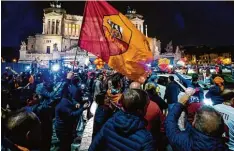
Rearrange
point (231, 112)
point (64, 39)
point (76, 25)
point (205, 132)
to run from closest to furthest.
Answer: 1. point (205, 132)
2. point (231, 112)
3. point (64, 39)
4. point (76, 25)

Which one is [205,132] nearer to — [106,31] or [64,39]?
[106,31]

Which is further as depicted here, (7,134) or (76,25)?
(76,25)

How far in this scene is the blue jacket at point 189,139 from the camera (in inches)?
80.4

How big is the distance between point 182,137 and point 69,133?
3056 mm

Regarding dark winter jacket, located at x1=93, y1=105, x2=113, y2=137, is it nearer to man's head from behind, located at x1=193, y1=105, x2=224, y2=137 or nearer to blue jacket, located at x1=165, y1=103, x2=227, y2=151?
blue jacket, located at x1=165, y1=103, x2=227, y2=151

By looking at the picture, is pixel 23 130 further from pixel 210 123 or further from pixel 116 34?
pixel 116 34

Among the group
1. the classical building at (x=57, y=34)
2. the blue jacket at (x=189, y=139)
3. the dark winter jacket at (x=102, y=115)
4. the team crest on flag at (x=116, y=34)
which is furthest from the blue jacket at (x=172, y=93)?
the classical building at (x=57, y=34)

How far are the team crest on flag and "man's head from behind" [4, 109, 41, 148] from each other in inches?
140

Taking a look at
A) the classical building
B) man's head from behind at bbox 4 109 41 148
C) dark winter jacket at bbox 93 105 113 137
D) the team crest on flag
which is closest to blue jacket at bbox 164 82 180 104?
the team crest on flag

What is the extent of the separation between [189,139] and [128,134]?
0.58 m

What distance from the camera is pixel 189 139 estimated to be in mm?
2232

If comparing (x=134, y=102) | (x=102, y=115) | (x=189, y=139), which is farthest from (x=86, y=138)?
(x=189, y=139)

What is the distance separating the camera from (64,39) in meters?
76.4

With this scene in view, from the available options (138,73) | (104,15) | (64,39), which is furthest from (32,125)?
(64,39)
